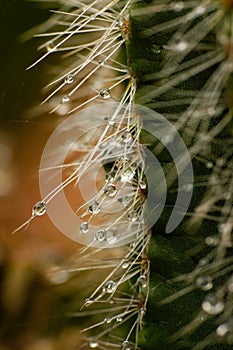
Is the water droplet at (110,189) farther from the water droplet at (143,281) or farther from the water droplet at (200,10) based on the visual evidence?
the water droplet at (200,10)

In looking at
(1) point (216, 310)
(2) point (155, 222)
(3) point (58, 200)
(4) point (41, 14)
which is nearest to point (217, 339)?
(1) point (216, 310)

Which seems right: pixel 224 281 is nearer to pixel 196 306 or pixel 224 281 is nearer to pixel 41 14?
pixel 196 306

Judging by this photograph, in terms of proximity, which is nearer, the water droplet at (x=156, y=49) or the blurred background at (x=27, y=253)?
the water droplet at (x=156, y=49)

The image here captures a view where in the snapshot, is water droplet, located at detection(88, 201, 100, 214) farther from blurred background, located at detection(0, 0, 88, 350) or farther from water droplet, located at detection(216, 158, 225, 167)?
blurred background, located at detection(0, 0, 88, 350)

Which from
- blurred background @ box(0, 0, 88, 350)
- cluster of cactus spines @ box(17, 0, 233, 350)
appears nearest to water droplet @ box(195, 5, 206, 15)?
cluster of cactus spines @ box(17, 0, 233, 350)

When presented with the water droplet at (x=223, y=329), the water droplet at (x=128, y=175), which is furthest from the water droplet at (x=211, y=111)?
the water droplet at (x=223, y=329)
